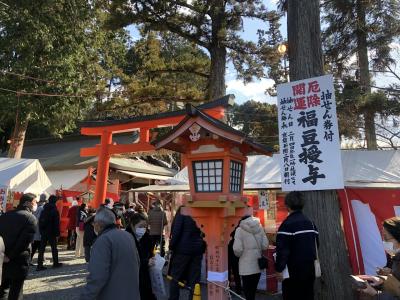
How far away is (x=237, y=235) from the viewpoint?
5.64 metres

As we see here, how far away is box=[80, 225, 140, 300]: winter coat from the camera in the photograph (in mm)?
3156

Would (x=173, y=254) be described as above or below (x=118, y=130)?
below

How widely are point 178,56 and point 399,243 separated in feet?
46.3

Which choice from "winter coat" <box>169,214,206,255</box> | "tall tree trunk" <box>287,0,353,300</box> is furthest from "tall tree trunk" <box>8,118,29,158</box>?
"tall tree trunk" <box>287,0,353,300</box>

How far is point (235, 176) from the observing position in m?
5.11

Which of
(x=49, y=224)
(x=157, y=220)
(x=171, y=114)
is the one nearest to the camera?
(x=49, y=224)

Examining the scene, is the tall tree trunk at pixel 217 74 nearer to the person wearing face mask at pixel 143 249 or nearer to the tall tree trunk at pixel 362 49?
the tall tree trunk at pixel 362 49

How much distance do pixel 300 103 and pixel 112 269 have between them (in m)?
Result: 3.95

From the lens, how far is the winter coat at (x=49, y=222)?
9609 millimetres

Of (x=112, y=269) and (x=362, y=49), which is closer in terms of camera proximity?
(x=112, y=269)

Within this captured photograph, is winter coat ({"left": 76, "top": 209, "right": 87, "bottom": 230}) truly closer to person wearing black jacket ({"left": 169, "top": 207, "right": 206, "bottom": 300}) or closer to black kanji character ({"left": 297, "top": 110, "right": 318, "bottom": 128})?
person wearing black jacket ({"left": 169, "top": 207, "right": 206, "bottom": 300})

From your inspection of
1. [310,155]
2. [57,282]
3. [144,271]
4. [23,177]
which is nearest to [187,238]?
[144,271]

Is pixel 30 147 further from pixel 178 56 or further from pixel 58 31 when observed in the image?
pixel 178 56

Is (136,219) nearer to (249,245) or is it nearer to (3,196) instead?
(249,245)
